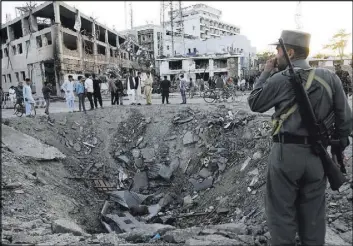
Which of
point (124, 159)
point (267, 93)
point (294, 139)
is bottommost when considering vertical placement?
point (124, 159)

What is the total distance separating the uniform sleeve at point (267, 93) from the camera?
89.1 inches

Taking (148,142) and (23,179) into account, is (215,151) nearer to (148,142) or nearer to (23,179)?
(148,142)

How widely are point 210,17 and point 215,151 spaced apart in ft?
259

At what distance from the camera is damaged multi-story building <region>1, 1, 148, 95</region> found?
23.4 metres

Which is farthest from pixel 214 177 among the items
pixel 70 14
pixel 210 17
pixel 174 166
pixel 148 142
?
pixel 210 17

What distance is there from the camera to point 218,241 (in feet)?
12.1

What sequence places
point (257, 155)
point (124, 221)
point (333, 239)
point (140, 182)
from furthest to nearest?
point (140, 182)
point (257, 155)
point (124, 221)
point (333, 239)

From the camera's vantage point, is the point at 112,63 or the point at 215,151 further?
the point at 112,63

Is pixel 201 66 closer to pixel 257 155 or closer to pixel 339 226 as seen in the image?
pixel 257 155

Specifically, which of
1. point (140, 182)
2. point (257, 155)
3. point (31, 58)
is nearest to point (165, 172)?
point (140, 182)

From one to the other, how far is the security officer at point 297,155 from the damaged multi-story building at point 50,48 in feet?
76.2

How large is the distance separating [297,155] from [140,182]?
25.7 ft

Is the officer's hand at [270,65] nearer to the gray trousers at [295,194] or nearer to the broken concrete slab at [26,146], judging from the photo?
the gray trousers at [295,194]

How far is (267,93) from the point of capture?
2291mm
